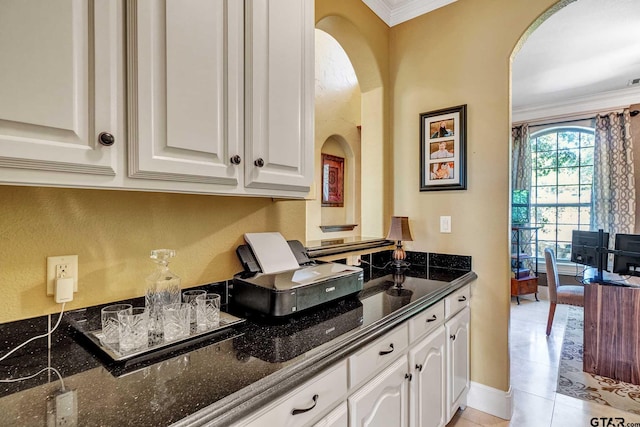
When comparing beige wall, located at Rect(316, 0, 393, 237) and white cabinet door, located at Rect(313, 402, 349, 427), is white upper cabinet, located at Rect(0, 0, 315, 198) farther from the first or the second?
beige wall, located at Rect(316, 0, 393, 237)

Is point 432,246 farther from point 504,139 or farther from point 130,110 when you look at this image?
point 130,110

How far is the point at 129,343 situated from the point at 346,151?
4.16m

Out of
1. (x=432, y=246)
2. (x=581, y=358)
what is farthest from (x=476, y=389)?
(x=581, y=358)

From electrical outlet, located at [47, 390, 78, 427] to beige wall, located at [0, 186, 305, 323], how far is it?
15.1 inches

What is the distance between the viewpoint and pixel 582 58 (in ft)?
10.8

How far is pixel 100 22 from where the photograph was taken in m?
0.77

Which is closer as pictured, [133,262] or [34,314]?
[34,314]

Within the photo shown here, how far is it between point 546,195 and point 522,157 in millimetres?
696

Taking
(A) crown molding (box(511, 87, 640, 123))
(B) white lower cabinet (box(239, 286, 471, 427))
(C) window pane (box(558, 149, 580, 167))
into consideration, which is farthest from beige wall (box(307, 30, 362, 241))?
(C) window pane (box(558, 149, 580, 167))

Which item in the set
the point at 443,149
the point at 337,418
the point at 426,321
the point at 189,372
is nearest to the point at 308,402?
the point at 337,418

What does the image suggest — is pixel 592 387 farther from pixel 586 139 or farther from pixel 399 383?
pixel 586 139

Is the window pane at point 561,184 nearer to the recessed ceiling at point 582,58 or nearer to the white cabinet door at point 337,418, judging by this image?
the recessed ceiling at point 582,58

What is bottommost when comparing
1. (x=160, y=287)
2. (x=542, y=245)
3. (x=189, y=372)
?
(x=542, y=245)

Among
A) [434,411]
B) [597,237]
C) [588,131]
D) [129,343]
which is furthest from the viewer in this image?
[588,131]
